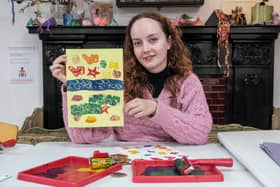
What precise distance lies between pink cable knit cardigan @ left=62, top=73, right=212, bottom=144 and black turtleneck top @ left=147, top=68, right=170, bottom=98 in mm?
27

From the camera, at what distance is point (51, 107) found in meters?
2.60

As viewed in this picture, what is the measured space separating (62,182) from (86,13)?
84.6 inches

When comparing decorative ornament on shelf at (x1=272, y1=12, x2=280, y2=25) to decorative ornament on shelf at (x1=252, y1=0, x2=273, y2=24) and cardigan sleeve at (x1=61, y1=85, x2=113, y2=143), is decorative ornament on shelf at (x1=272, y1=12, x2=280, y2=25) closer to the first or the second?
decorative ornament on shelf at (x1=252, y1=0, x2=273, y2=24)

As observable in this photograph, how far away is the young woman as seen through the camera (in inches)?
44.3

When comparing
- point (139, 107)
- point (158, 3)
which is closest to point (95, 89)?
point (139, 107)

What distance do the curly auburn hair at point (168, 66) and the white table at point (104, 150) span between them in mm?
262

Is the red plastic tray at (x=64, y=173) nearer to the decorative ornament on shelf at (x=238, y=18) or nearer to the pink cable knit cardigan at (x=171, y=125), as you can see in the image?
the pink cable knit cardigan at (x=171, y=125)

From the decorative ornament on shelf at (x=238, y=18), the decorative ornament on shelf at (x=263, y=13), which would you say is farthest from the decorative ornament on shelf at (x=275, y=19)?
the decorative ornament on shelf at (x=238, y=18)

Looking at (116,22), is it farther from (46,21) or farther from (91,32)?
(46,21)

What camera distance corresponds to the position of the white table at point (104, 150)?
Result: 0.70 meters

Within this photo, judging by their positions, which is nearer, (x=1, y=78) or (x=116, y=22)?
(x=116, y=22)

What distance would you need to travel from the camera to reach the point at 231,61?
2.55 meters

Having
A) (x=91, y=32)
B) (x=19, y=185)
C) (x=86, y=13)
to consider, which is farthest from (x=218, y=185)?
(x=86, y=13)

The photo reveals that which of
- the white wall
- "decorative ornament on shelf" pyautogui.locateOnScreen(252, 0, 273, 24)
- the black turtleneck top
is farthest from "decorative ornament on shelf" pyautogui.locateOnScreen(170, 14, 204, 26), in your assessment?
the black turtleneck top
